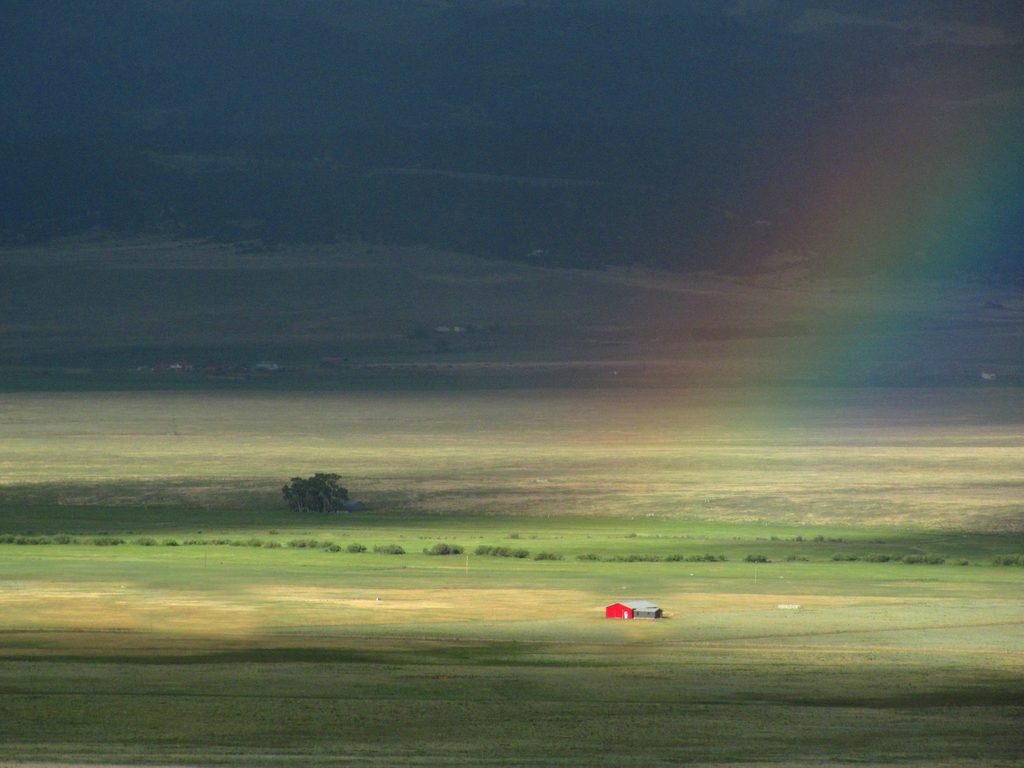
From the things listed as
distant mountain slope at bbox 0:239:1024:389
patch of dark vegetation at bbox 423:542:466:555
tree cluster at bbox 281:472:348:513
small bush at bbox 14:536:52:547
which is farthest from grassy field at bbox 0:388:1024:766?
distant mountain slope at bbox 0:239:1024:389

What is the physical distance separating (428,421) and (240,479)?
71.9ft

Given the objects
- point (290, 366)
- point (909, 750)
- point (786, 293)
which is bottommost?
point (909, 750)

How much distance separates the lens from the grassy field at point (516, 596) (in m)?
28.6

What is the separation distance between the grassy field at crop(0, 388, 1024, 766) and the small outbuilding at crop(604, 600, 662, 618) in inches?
20.3

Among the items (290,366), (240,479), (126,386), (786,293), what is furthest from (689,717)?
(786,293)

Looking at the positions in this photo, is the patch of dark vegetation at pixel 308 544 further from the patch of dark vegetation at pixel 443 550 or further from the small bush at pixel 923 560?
the small bush at pixel 923 560

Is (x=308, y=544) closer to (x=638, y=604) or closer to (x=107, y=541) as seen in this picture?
(x=107, y=541)

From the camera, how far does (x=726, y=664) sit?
111 ft

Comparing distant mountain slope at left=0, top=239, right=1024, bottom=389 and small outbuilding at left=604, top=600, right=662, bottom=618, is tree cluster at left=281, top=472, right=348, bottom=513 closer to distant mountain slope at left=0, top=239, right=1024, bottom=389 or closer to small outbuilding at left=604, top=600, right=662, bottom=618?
small outbuilding at left=604, top=600, right=662, bottom=618

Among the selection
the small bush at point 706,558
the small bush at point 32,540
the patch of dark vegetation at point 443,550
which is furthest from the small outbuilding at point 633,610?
the small bush at point 32,540

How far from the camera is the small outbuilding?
128ft

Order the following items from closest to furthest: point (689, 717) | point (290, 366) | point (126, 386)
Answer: point (689, 717), point (126, 386), point (290, 366)

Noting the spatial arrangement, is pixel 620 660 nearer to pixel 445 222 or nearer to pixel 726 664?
pixel 726 664

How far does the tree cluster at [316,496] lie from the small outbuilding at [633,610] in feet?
73.3
